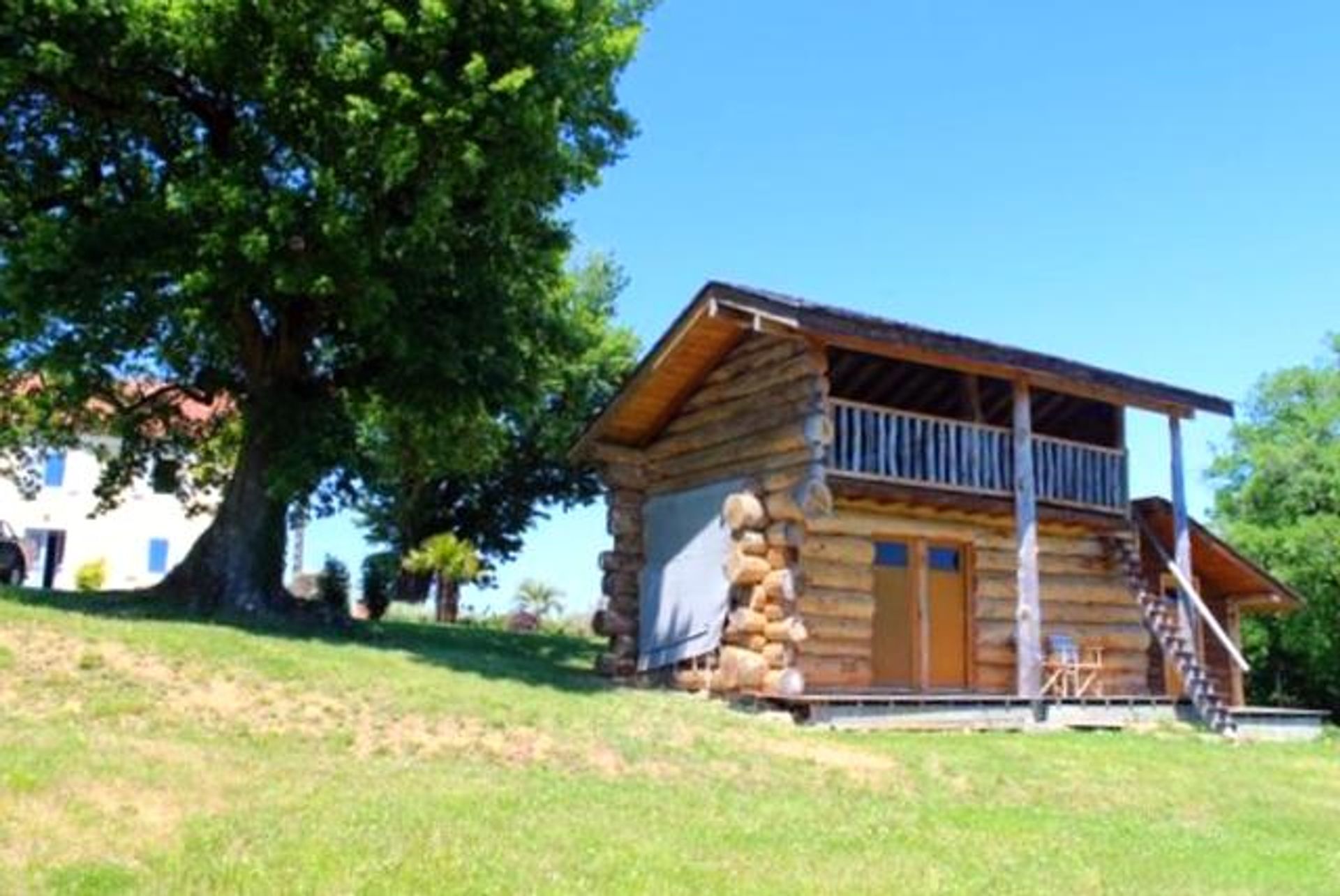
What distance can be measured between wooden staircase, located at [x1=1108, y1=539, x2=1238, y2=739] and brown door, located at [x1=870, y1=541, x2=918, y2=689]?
4015 mm

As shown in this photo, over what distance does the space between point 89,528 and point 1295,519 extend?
1665 inches

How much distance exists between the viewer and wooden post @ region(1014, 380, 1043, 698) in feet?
58.1

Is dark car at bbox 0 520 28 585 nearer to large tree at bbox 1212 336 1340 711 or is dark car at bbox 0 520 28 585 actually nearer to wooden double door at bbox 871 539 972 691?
wooden double door at bbox 871 539 972 691

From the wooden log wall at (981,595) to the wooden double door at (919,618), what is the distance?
20 centimetres

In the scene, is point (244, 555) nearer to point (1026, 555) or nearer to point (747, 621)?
point (747, 621)

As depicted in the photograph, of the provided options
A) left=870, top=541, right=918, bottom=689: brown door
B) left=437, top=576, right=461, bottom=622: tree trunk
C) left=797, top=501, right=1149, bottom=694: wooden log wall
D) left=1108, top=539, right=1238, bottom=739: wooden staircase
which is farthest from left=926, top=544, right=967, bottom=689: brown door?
left=437, top=576, right=461, bottom=622: tree trunk

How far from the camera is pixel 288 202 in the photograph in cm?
1694

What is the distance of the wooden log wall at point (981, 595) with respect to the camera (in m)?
18.2

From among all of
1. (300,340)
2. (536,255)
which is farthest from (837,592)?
(300,340)

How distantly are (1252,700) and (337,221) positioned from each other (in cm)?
3051

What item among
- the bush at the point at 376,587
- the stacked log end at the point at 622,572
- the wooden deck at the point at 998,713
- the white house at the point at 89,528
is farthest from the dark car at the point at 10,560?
the white house at the point at 89,528

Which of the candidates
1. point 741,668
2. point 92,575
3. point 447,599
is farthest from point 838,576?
point 92,575

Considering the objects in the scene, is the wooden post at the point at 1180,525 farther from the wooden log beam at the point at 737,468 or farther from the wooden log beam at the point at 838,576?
the wooden log beam at the point at 737,468

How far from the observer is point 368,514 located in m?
42.5
